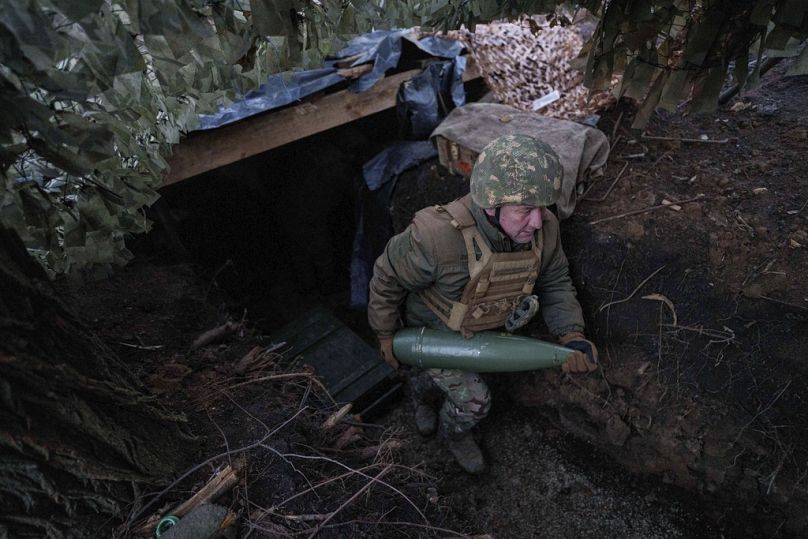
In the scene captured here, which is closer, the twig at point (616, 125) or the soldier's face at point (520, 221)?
the soldier's face at point (520, 221)

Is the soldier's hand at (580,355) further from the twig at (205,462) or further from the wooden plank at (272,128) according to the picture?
the wooden plank at (272,128)

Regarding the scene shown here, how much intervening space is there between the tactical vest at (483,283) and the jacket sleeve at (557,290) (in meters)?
0.11

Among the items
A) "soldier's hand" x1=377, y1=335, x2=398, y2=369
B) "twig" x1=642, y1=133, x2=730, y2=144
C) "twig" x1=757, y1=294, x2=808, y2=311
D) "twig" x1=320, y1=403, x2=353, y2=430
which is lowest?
"soldier's hand" x1=377, y1=335, x2=398, y2=369

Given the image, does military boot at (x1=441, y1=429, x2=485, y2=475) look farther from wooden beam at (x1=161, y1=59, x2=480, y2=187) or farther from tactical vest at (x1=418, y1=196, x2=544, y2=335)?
wooden beam at (x1=161, y1=59, x2=480, y2=187)

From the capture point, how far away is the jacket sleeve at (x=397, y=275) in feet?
8.32

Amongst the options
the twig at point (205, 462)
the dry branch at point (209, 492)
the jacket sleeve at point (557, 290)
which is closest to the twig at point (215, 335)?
the twig at point (205, 462)

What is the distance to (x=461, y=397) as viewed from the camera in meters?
2.93

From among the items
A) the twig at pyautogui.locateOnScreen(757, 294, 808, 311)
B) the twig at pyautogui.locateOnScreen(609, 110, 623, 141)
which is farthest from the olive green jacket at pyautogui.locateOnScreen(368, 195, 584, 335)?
the twig at pyautogui.locateOnScreen(609, 110, 623, 141)

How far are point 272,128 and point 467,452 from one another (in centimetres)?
281

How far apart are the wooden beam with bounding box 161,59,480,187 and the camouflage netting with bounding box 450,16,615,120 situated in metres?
0.73

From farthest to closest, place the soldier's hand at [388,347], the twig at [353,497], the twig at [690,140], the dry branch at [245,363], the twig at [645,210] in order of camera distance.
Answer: the twig at [690,140]
the soldier's hand at [388,347]
the twig at [645,210]
the dry branch at [245,363]
the twig at [353,497]

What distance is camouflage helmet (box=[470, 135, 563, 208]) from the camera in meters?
2.24

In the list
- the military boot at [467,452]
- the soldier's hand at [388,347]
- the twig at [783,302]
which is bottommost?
the military boot at [467,452]

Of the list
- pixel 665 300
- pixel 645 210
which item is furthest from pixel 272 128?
pixel 665 300
